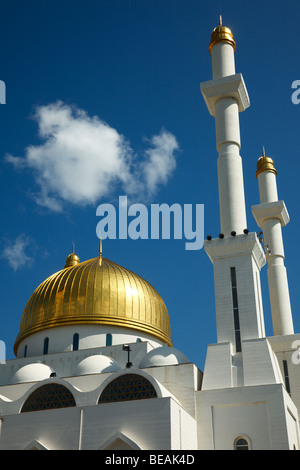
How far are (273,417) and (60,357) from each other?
10.2 m

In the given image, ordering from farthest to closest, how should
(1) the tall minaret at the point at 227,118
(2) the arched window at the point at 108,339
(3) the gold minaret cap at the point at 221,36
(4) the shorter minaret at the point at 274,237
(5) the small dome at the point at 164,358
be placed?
(4) the shorter minaret at the point at 274,237 < (3) the gold minaret cap at the point at 221,36 < (2) the arched window at the point at 108,339 < (1) the tall minaret at the point at 227,118 < (5) the small dome at the point at 164,358

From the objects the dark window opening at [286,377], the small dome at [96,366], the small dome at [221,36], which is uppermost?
the small dome at [221,36]

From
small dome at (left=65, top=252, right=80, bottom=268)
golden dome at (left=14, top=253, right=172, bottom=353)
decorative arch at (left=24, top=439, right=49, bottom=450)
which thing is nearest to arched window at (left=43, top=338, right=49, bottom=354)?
golden dome at (left=14, top=253, right=172, bottom=353)

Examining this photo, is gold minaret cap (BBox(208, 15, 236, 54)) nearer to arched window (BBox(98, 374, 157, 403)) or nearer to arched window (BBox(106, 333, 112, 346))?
arched window (BBox(106, 333, 112, 346))

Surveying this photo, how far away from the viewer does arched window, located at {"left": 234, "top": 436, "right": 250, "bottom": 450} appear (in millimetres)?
19188

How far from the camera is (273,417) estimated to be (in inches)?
743

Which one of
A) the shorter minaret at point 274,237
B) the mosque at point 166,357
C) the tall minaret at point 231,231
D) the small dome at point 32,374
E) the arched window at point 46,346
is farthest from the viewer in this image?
the shorter minaret at point 274,237

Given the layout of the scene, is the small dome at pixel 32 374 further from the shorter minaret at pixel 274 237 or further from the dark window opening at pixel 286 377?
the shorter minaret at pixel 274 237

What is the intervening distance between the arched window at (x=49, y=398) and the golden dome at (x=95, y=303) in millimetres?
6144

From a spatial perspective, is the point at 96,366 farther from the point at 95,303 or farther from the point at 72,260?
the point at 72,260

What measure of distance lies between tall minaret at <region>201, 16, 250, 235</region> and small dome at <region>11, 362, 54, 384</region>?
9.14m

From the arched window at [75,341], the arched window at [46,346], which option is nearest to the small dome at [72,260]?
the arched window at [46,346]

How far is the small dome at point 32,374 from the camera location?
22641 millimetres
